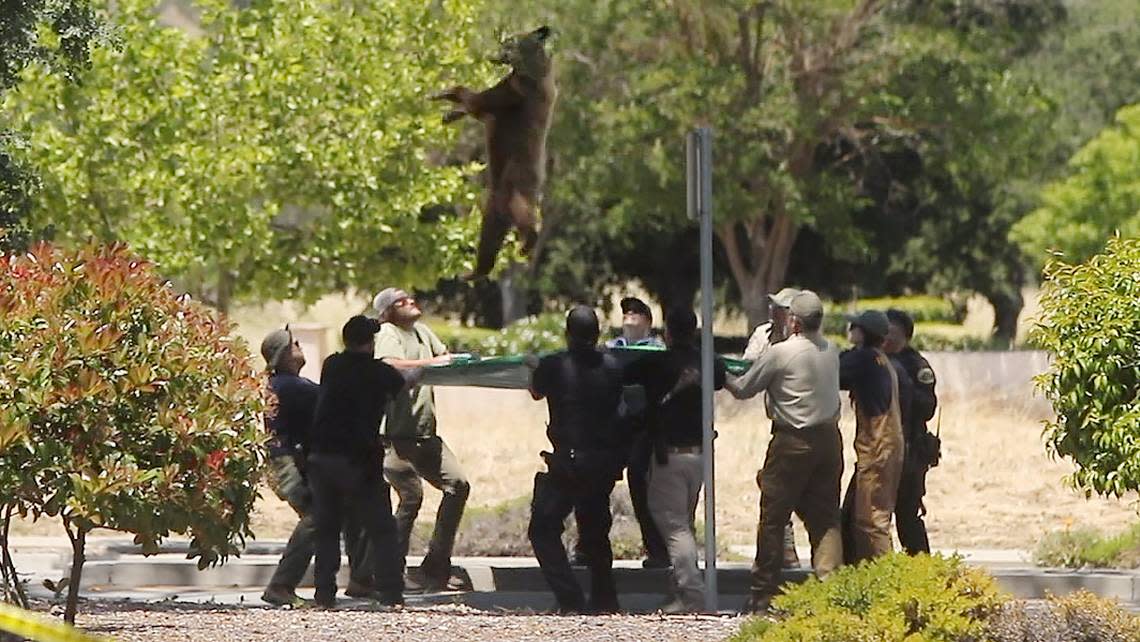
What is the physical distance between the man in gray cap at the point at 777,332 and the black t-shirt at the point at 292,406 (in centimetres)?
257

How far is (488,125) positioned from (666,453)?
4.58 m

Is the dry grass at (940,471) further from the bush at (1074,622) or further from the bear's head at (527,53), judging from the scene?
the bear's head at (527,53)

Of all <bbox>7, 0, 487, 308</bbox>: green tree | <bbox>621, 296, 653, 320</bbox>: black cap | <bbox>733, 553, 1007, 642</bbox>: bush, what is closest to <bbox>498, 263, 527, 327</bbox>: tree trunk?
<bbox>7, 0, 487, 308</bbox>: green tree

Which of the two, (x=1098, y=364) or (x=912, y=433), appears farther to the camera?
(x=912, y=433)

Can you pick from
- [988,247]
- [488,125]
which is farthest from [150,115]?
[988,247]

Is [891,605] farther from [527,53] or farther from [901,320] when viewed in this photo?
[901,320]

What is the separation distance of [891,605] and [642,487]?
4663 millimetres

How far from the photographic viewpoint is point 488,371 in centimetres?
1195

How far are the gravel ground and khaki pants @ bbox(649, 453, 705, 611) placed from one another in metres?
0.69

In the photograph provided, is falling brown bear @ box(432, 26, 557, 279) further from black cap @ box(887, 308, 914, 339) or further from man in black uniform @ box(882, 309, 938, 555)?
man in black uniform @ box(882, 309, 938, 555)

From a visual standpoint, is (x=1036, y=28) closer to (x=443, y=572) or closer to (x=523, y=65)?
(x=443, y=572)

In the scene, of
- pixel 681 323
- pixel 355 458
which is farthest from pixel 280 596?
pixel 681 323

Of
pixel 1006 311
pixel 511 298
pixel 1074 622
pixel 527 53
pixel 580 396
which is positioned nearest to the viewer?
pixel 527 53

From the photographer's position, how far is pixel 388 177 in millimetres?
20031
